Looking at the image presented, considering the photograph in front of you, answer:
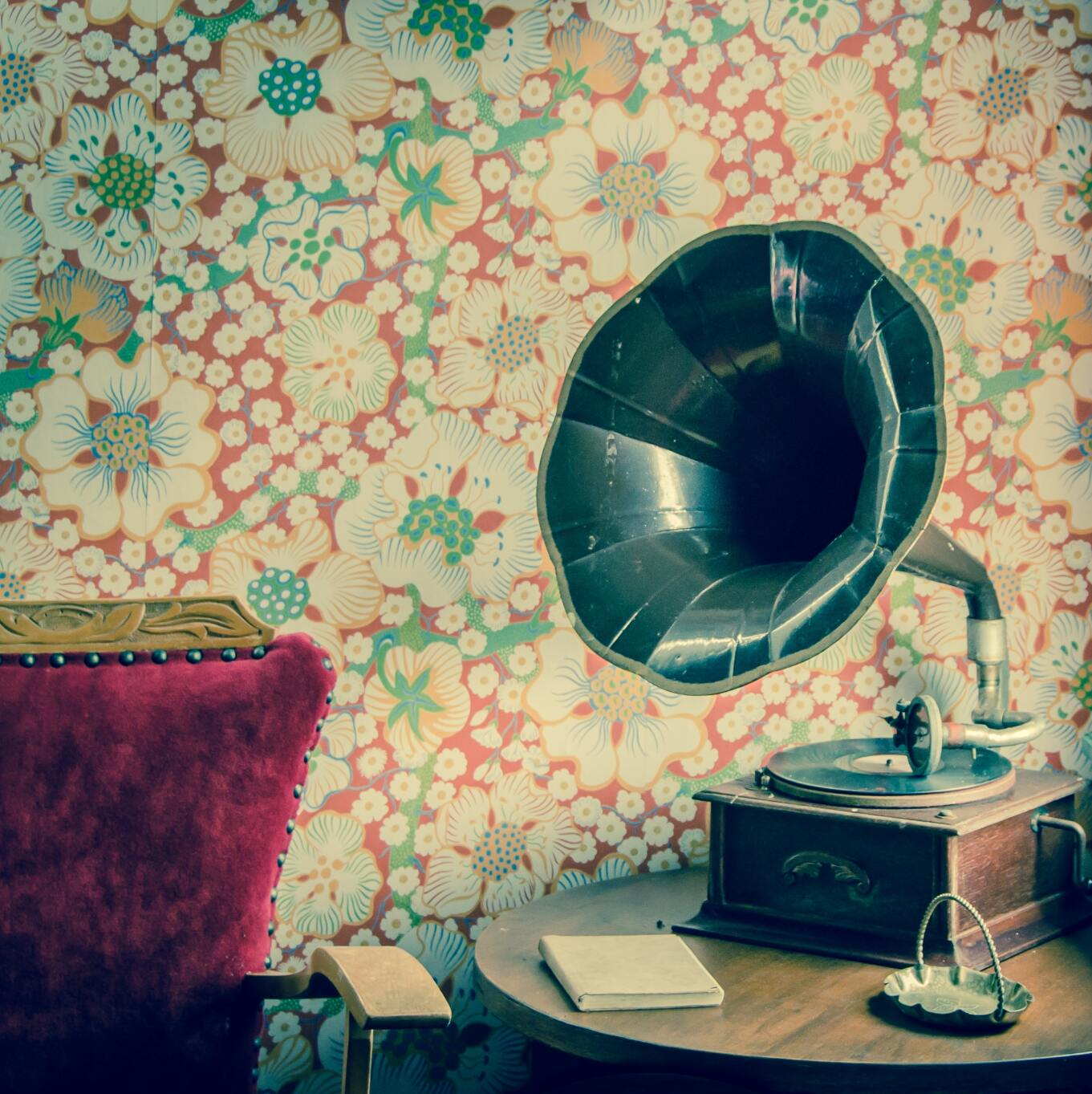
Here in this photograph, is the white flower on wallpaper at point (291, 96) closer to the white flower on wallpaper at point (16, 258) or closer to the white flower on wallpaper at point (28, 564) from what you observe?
the white flower on wallpaper at point (16, 258)

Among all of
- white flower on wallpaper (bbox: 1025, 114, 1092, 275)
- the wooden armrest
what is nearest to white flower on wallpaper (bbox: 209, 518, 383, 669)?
the wooden armrest

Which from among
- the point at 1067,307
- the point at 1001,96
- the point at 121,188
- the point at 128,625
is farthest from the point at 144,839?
the point at 1001,96

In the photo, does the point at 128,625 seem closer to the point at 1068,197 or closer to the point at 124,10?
the point at 124,10

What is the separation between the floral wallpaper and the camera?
1.62m

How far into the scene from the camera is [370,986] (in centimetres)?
102

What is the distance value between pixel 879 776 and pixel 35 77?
61.3 inches

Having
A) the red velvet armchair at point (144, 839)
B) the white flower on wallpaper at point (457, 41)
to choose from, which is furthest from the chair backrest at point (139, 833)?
the white flower on wallpaper at point (457, 41)

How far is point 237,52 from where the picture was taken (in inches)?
64.3

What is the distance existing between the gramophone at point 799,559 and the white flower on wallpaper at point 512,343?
242mm

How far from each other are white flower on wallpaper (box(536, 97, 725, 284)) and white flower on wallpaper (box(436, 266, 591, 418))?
0.26ft

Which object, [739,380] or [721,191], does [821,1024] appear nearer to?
[739,380]

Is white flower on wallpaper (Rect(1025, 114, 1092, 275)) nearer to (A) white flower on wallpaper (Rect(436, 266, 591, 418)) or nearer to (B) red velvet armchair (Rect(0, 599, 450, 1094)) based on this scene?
(A) white flower on wallpaper (Rect(436, 266, 591, 418))

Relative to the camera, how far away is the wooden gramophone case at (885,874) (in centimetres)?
115

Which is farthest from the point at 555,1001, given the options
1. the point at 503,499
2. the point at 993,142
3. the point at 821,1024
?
the point at 993,142
